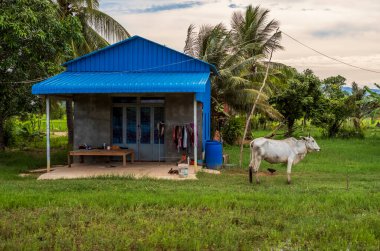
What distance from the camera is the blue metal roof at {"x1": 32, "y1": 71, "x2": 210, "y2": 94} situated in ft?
48.5

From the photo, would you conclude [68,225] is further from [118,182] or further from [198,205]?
[118,182]

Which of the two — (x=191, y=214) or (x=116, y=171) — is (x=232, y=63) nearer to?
(x=116, y=171)

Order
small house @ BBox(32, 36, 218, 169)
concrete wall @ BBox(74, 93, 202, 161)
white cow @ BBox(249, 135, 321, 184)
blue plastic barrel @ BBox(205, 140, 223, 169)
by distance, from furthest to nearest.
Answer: concrete wall @ BBox(74, 93, 202, 161)
small house @ BBox(32, 36, 218, 169)
blue plastic barrel @ BBox(205, 140, 223, 169)
white cow @ BBox(249, 135, 321, 184)

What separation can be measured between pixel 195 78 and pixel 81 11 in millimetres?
9551

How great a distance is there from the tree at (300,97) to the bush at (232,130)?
3.87m

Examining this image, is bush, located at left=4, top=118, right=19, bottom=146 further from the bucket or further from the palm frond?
the bucket

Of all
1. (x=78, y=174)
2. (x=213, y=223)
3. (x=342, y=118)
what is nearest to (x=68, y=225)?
(x=213, y=223)

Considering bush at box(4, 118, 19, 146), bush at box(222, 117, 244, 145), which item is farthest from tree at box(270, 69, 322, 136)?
bush at box(4, 118, 19, 146)

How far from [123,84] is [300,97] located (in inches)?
416

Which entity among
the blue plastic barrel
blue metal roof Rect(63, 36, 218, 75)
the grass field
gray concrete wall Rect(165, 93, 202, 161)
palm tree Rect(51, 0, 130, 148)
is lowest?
the grass field

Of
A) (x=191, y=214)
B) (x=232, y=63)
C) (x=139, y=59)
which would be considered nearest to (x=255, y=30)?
(x=232, y=63)

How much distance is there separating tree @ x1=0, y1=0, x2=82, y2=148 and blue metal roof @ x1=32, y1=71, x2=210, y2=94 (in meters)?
1.05

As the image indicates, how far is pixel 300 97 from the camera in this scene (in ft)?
74.2

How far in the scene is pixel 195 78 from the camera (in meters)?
15.9
